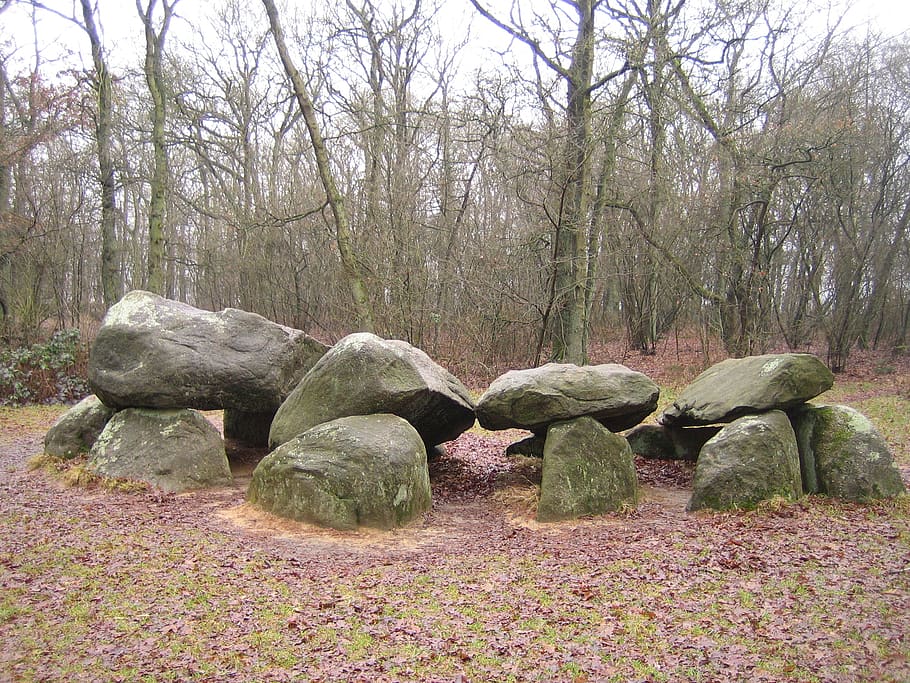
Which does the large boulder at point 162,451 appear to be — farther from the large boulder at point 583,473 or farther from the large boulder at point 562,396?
the large boulder at point 583,473

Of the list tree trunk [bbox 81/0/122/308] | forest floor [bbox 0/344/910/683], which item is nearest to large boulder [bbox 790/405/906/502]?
forest floor [bbox 0/344/910/683]

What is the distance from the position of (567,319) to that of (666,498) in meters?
9.20

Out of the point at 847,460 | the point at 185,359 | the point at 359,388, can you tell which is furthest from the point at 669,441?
the point at 185,359

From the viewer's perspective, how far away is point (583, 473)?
274 inches

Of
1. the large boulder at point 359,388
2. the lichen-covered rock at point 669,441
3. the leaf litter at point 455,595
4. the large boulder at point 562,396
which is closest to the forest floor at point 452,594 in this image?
the leaf litter at point 455,595

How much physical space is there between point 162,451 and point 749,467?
6.26 metres

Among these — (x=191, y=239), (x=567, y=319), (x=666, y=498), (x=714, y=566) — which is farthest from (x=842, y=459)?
(x=191, y=239)

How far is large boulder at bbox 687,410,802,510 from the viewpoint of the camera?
21.0 feet

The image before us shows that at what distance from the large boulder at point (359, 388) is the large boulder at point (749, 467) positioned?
300cm

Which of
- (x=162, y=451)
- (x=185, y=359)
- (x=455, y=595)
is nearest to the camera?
(x=455, y=595)

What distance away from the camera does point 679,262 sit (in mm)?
16188

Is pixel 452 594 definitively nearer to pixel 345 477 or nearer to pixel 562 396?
pixel 345 477

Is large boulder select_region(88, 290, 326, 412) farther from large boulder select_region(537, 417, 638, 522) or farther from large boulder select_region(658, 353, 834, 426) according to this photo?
large boulder select_region(658, 353, 834, 426)

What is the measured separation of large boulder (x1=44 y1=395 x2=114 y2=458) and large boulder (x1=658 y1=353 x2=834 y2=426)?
24.2 ft
